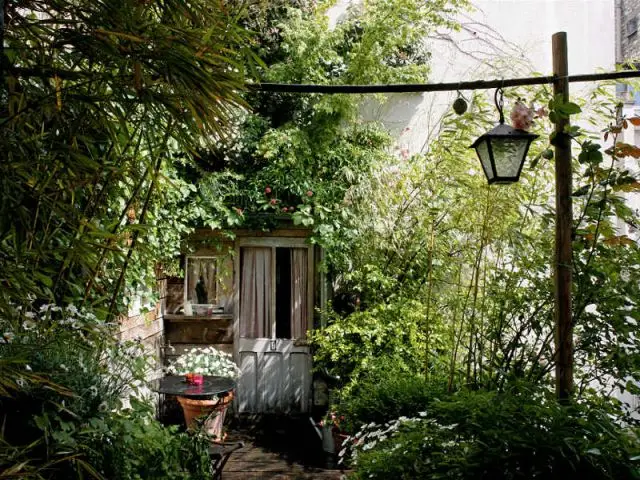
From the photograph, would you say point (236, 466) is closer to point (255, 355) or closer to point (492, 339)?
point (255, 355)

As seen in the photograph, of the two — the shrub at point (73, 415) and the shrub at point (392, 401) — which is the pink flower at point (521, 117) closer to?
the shrub at point (392, 401)

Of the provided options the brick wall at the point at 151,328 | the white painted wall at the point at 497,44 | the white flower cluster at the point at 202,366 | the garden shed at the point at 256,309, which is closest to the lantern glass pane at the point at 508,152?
the brick wall at the point at 151,328

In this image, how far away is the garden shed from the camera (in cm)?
723

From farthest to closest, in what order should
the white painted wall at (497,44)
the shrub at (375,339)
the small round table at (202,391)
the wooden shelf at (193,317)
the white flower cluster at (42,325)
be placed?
1. the wooden shelf at (193,317)
2. the white painted wall at (497,44)
3. the small round table at (202,391)
4. the shrub at (375,339)
5. the white flower cluster at (42,325)

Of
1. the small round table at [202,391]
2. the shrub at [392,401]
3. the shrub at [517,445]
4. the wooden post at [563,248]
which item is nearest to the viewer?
the shrub at [517,445]

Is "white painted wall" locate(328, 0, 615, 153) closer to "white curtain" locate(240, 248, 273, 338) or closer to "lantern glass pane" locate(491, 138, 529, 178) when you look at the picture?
"white curtain" locate(240, 248, 273, 338)

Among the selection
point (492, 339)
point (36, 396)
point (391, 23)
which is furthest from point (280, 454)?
point (391, 23)

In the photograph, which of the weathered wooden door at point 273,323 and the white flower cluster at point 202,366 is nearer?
the white flower cluster at point 202,366

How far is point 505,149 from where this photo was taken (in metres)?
2.99

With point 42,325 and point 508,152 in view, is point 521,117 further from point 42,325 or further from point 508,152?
point 42,325

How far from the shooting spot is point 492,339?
376 cm

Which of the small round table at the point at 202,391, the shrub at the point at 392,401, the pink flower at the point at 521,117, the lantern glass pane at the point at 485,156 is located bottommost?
the small round table at the point at 202,391

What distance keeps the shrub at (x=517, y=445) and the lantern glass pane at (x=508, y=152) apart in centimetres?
122

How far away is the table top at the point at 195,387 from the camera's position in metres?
5.32
